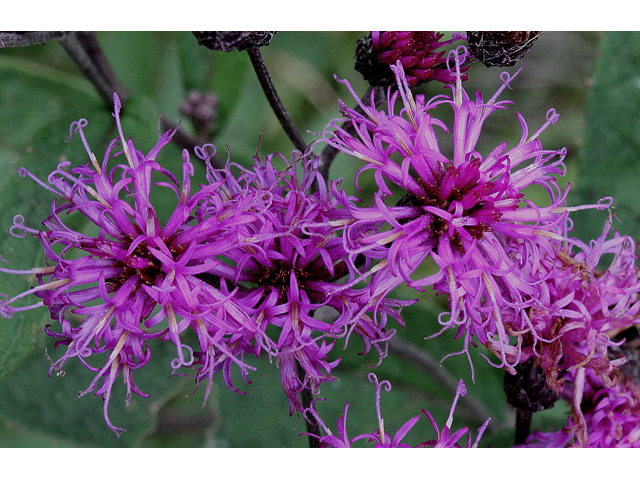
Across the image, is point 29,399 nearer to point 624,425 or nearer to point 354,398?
point 354,398

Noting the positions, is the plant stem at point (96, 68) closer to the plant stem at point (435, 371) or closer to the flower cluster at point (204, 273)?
the flower cluster at point (204, 273)

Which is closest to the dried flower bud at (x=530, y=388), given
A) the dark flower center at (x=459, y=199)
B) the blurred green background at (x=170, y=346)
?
the blurred green background at (x=170, y=346)

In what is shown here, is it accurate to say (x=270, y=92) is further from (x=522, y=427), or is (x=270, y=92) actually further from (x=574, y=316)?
(x=522, y=427)

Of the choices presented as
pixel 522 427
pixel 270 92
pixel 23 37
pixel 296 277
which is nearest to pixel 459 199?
pixel 296 277

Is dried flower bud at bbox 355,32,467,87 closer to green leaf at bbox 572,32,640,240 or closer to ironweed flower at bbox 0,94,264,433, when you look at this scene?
ironweed flower at bbox 0,94,264,433

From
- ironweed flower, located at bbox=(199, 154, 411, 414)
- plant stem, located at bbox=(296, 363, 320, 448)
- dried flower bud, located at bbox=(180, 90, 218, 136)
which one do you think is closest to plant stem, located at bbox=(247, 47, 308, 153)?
ironweed flower, located at bbox=(199, 154, 411, 414)

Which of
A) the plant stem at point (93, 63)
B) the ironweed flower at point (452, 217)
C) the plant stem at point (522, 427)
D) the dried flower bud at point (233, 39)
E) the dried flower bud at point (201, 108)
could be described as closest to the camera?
the ironweed flower at point (452, 217)
